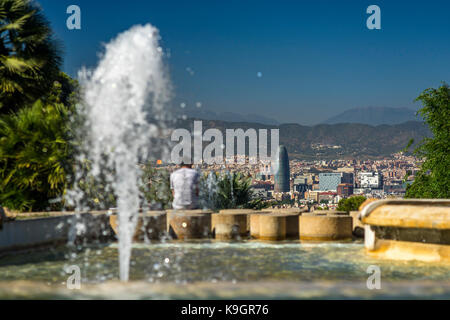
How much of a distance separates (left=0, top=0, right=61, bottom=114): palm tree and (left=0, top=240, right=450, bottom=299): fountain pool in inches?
293

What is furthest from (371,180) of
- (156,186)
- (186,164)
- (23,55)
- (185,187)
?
(185,187)

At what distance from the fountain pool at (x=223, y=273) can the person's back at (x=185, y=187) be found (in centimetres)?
98

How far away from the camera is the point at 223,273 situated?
29.5 feet

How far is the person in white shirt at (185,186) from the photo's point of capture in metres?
12.6

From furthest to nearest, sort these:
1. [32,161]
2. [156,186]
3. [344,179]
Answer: [344,179] → [156,186] → [32,161]

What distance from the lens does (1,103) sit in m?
17.5

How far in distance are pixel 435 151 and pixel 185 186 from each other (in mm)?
14092

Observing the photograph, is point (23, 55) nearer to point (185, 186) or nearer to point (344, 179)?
point (185, 186)

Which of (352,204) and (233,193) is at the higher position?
(233,193)

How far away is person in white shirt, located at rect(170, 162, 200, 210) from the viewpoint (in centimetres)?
1263

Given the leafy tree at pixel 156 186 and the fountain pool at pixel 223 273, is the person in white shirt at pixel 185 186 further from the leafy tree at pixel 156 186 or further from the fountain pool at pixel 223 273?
the leafy tree at pixel 156 186

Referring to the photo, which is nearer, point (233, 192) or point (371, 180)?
point (233, 192)

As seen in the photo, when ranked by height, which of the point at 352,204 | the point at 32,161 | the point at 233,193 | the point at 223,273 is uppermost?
the point at 32,161

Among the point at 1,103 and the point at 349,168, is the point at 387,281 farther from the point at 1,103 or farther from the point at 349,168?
the point at 349,168
